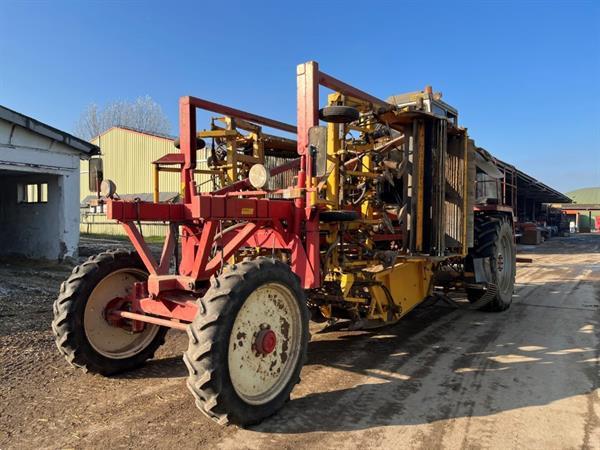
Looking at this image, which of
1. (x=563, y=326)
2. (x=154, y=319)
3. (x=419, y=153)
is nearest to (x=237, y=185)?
(x=154, y=319)

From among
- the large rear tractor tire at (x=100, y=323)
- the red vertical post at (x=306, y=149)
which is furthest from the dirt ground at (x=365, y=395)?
the red vertical post at (x=306, y=149)

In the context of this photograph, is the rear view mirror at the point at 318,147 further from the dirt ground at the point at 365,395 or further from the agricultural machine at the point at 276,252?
the dirt ground at the point at 365,395

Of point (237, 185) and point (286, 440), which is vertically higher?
point (237, 185)

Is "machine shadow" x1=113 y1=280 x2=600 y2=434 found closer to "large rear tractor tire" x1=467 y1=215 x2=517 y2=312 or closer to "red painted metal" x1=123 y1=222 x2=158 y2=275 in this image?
"large rear tractor tire" x1=467 y1=215 x2=517 y2=312

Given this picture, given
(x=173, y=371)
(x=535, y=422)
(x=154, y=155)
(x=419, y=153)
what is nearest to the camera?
(x=535, y=422)

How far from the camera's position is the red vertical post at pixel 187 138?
449 cm

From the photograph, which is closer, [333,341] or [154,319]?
[154,319]

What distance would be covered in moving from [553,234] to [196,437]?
40.2 meters

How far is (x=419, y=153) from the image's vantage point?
611 cm

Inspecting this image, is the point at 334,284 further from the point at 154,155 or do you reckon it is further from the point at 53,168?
the point at 154,155

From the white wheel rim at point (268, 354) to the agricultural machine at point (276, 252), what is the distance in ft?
0.03

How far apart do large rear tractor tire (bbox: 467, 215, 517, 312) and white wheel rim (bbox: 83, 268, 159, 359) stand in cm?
499

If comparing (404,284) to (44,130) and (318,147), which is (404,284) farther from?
(44,130)

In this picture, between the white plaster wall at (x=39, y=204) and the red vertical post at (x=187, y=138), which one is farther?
the white plaster wall at (x=39, y=204)
